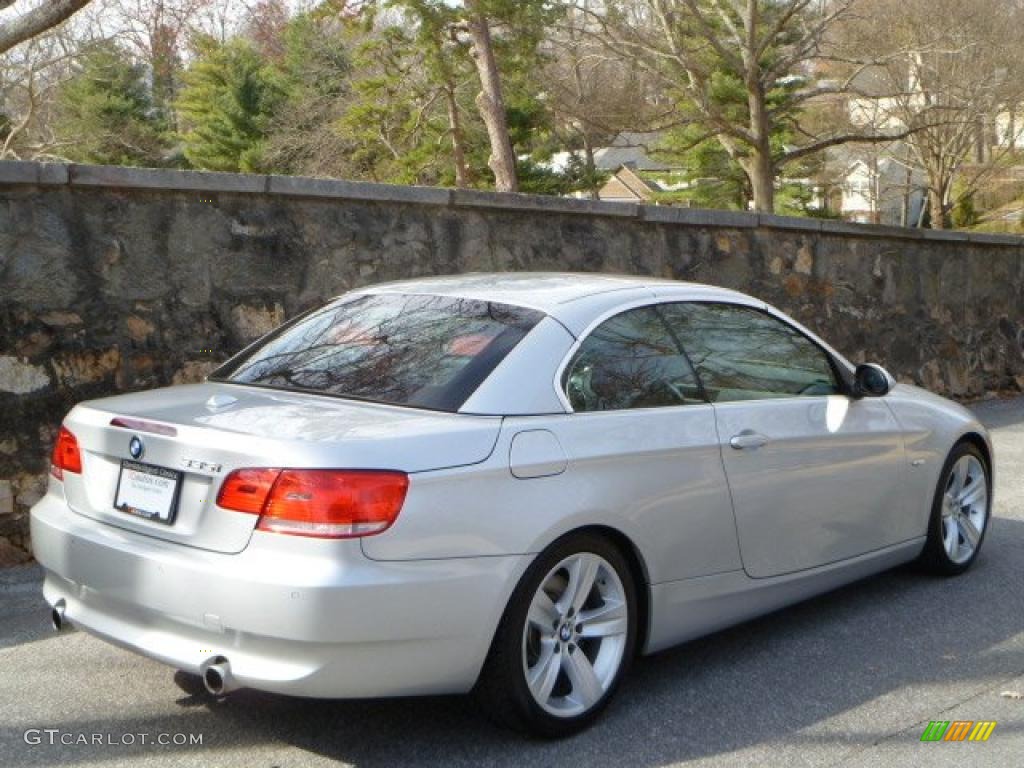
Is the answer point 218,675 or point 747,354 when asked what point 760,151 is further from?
point 218,675

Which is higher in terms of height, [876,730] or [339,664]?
[339,664]

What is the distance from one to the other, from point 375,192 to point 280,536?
15.9 ft

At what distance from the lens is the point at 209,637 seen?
365cm

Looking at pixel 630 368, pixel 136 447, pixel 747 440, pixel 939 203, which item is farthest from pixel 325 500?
pixel 939 203

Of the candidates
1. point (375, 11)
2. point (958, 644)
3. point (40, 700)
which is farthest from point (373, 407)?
point (375, 11)

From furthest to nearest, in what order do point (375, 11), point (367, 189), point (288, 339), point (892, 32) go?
point (892, 32) < point (375, 11) < point (367, 189) < point (288, 339)

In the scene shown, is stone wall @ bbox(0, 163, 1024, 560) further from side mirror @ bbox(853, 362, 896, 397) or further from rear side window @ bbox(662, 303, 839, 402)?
side mirror @ bbox(853, 362, 896, 397)

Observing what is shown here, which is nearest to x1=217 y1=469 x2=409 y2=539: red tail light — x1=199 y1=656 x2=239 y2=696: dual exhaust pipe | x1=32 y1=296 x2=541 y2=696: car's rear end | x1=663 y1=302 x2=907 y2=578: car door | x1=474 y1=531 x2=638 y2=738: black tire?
x1=32 y1=296 x2=541 y2=696: car's rear end

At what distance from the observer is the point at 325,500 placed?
355 cm

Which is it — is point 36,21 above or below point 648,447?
above

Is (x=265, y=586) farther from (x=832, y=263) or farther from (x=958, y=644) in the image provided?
(x=832, y=263)

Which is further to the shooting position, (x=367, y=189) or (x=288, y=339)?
(x=367, y=189)

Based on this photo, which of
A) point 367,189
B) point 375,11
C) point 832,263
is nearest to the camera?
point 367,189

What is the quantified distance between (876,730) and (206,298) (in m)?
4.57
